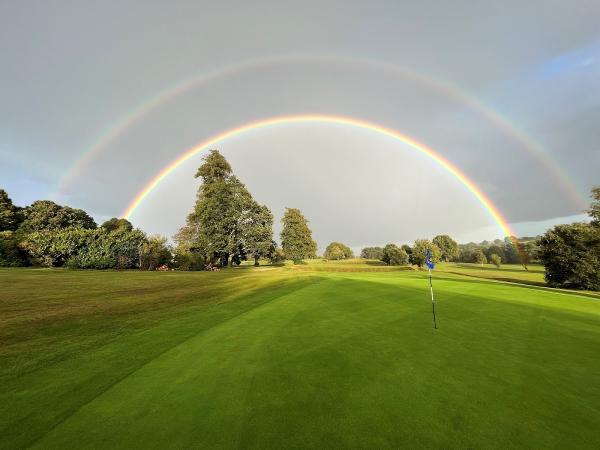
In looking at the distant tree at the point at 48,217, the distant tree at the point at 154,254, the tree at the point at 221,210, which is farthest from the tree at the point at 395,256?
the distant tree at the point at 48,217

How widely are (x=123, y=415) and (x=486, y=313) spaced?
14.7 m

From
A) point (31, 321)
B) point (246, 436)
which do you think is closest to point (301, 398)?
point (246, 436)

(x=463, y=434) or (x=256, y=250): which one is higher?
(x=256, y=250)

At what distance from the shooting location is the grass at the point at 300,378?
14.4 feet

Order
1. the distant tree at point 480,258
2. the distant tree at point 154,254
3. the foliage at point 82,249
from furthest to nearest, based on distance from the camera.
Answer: the distant tree at point 480,258, the distant tree at point 154,254, the foliage at point 82,249

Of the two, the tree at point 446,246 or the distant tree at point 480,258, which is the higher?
the tree at point 446,246

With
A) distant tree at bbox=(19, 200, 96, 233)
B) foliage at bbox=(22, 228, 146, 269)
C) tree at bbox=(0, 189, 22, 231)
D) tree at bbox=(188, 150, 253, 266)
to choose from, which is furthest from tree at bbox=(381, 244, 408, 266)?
tree at bbox=(0, 189, 22, 231)

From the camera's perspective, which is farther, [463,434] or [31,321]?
[31,321]

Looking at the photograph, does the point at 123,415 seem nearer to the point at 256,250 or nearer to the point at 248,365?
the point at 248,365

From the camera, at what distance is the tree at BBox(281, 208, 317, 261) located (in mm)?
71938

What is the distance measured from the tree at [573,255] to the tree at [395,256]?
45.7 meters

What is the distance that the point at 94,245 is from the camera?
1467 inches

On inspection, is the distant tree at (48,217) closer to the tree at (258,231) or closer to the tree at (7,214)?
the tree at (7,214)

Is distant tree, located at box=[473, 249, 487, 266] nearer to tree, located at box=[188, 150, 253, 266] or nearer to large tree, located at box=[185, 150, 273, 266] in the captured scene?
large tree, located at box=[185, 150, 273, 266]
